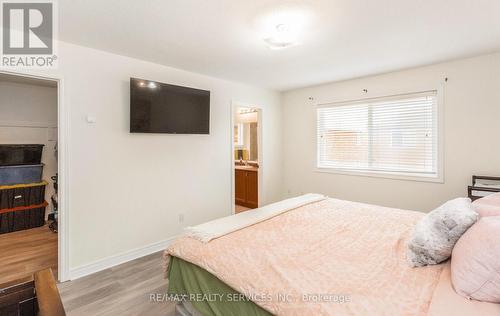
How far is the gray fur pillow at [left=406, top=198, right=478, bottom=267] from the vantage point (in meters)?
1.42

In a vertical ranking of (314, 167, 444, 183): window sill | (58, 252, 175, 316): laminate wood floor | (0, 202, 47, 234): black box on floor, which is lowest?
(58, 252, 175, 316): laminate wood floor

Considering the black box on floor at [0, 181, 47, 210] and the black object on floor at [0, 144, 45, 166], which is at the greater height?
the black object on floor at [0, 144, 45, 166]

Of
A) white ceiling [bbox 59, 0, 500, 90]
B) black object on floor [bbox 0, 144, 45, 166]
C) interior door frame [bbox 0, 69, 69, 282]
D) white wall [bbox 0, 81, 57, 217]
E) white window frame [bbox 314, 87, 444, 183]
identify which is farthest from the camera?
white wall [bbox 0, 81, 57, 217]

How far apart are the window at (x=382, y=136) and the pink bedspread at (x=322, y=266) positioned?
1538 mm

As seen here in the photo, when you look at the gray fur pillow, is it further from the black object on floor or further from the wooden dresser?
the black object on floor

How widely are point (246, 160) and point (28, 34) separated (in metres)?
4.62

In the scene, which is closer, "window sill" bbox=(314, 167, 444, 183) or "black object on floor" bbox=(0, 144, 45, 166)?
"window sill" bbox=(314, 167, 444, 183)

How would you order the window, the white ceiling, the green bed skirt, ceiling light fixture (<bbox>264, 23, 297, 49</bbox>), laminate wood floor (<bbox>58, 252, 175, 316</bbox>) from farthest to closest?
the window < ceiling light fixture (<bbox>264, 23, 297, 49</bbox>) < laminate wood floor (<bbox>58, 252, 175, 316</bbox>) < the white ceiling < the green bed skirt

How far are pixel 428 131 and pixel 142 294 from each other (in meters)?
3.89

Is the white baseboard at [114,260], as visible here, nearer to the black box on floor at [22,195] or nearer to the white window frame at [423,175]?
the black box on floor at [22,195]

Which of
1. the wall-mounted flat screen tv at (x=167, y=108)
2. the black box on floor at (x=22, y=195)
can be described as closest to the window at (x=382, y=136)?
the wall-mounted flat screen tv at (x=167, y=108)

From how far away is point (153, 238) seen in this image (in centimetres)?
323

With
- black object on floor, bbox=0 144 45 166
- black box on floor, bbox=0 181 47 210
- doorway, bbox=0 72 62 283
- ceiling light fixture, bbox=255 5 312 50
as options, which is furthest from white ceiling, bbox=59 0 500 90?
black box on floor, bbox=0 181 47 210

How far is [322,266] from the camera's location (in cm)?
148
